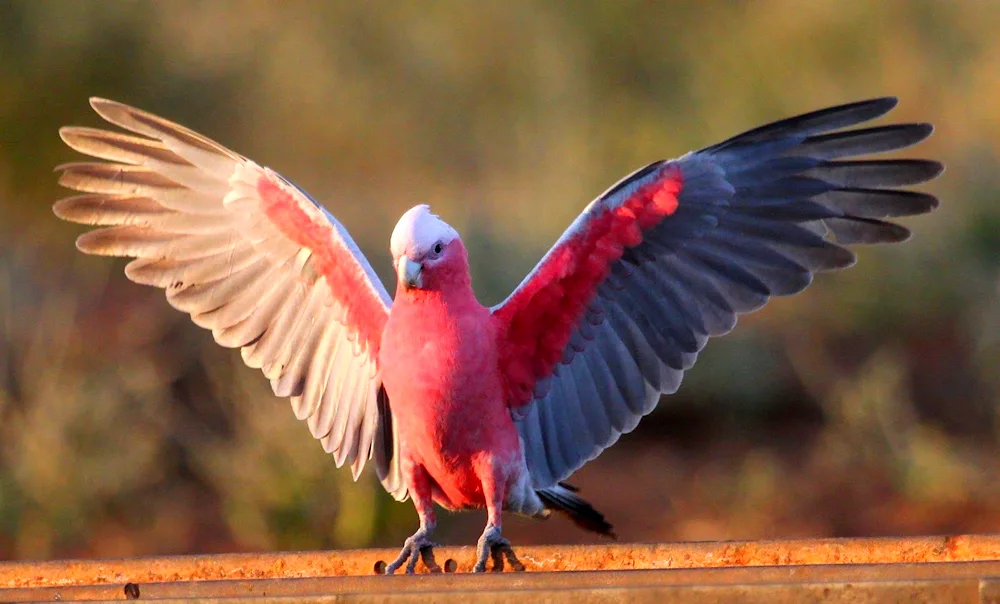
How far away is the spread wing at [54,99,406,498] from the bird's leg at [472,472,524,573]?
30.7 inches

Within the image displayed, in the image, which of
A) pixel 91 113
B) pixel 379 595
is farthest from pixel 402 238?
pixel 91 113

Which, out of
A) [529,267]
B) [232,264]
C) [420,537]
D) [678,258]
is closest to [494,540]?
[420,537]

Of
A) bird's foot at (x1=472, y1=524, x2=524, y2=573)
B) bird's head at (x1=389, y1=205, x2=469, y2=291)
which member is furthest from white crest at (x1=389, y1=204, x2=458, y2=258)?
bird's foot at (x1=472, y1=524, x2=524, y2=573)

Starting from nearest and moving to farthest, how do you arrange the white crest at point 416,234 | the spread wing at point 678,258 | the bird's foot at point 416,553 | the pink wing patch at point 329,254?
1. the white crest at point 416,234
2. the bird's foot at point 416,553
3. the spread wing at point 678,258
4. the pink wing patch at point 329,254

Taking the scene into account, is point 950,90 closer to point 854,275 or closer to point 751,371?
point 854,275

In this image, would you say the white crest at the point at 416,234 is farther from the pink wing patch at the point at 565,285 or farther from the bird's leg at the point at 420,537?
the bird's leg at the point at 420,537

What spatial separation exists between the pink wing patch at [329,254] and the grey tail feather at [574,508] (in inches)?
46.0

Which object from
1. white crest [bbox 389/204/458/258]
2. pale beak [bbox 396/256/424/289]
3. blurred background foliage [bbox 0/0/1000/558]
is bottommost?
blurred background foliage [bbox 0/0/1000/558]

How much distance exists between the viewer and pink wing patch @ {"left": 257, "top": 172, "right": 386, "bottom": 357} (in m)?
6.36

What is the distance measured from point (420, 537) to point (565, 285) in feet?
4.49

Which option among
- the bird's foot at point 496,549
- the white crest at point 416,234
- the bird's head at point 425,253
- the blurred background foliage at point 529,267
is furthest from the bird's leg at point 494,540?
the blurred background foliage at point 529,267

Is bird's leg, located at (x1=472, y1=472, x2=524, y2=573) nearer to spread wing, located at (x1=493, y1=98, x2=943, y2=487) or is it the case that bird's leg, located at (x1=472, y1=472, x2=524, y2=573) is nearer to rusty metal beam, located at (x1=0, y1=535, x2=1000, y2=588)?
rusty metal beam, located at (x1=0, y1=535, x2=1000, y2=588)

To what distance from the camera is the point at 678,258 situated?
622 centimetres

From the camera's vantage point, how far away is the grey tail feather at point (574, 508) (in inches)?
262
